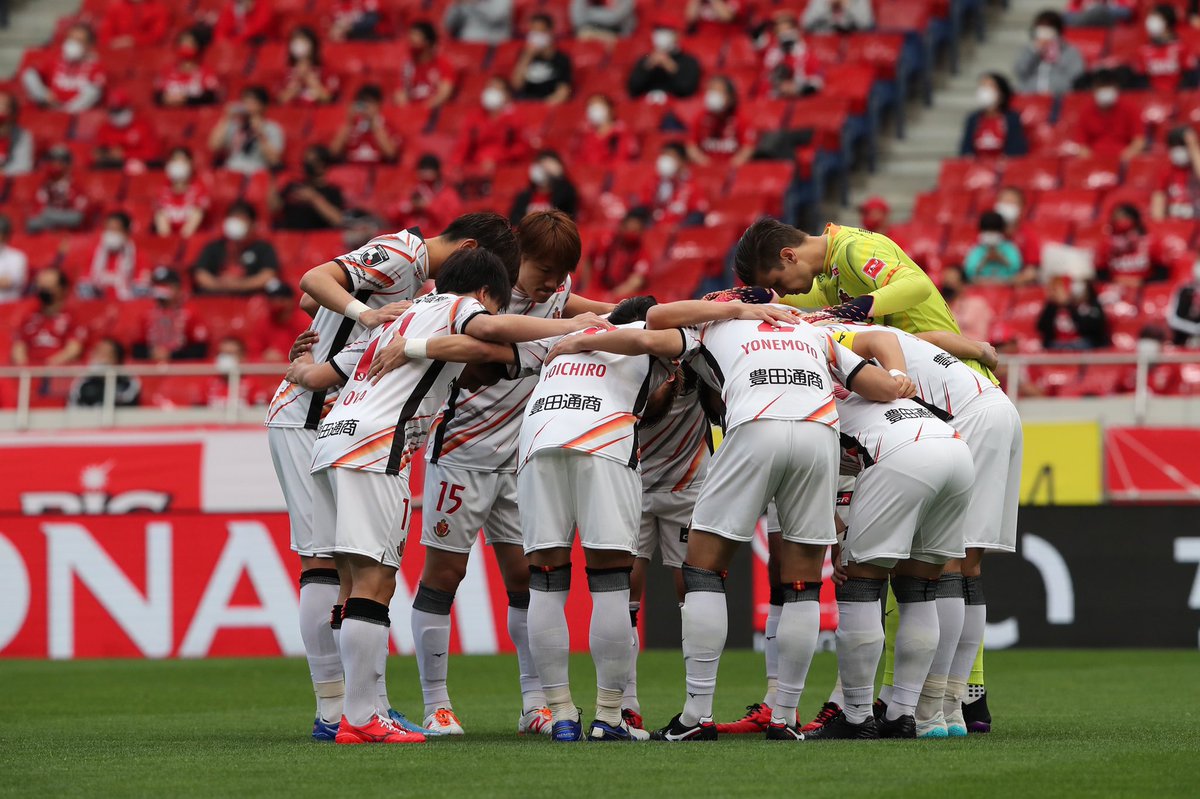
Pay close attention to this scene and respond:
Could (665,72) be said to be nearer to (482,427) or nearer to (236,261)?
(236,261)

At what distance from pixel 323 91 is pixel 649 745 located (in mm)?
15382

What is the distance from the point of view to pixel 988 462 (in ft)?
24.8

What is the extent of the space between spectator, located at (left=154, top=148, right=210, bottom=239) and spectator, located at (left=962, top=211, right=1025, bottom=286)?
8.56 meters

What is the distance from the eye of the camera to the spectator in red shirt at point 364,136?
19.8m

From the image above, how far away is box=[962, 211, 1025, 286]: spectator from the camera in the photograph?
619 inches

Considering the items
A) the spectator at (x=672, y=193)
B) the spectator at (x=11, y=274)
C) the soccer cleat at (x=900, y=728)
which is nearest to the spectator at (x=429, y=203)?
the spectator at (x=672, y=193)

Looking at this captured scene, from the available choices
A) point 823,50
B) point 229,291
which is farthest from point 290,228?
point 823,50

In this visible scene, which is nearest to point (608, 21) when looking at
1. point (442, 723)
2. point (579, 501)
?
point (442, 723)

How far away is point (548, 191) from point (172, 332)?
13.0 ft

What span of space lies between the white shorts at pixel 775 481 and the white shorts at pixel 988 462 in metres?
0.88

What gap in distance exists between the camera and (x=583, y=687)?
10.4 m

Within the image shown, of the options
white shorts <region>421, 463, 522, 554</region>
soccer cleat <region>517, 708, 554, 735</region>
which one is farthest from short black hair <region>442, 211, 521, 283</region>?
soccer cleat <region>517, 708, 554, 735</region>

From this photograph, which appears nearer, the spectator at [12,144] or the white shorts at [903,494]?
the white shorts at [903,494]

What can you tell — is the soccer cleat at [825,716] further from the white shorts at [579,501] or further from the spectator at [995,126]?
the spectator at [995,126]
